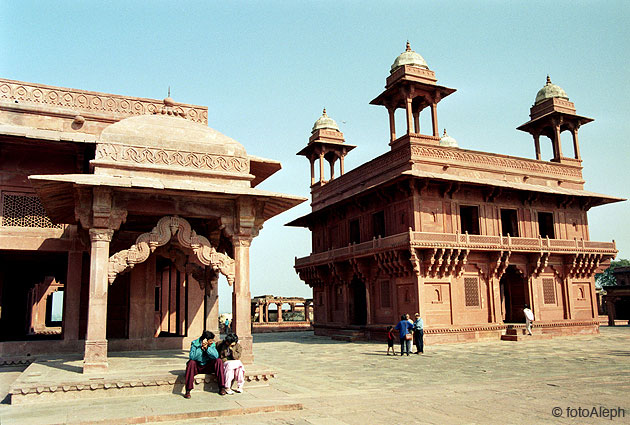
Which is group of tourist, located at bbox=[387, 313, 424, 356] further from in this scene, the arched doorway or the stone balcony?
the arched doorway

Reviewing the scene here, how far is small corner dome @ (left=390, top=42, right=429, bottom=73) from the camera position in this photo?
24.7 meters

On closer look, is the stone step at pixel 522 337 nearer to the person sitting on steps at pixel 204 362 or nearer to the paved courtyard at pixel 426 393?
the paved courtyard at pixel 426 393

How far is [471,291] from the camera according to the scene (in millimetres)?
23328

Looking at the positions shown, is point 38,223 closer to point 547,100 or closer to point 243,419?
point 243,419

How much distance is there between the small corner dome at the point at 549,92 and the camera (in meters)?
29.0

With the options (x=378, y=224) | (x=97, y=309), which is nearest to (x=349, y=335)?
(x=378, y=224)

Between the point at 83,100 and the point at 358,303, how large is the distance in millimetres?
18067

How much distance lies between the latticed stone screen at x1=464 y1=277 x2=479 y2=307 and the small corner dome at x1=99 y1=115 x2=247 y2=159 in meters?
15.2

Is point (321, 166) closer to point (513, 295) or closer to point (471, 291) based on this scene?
point (471, 291)

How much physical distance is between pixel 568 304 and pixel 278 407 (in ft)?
74.2

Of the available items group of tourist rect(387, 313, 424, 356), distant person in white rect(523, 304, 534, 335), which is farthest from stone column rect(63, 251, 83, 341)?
distant person in white rect(523, 304, 534, 335)

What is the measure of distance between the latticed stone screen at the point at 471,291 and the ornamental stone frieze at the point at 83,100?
46.4ft

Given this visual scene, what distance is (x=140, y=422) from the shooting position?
22.5 feet

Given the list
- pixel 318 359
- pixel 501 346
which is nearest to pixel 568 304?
pixel 501 346
